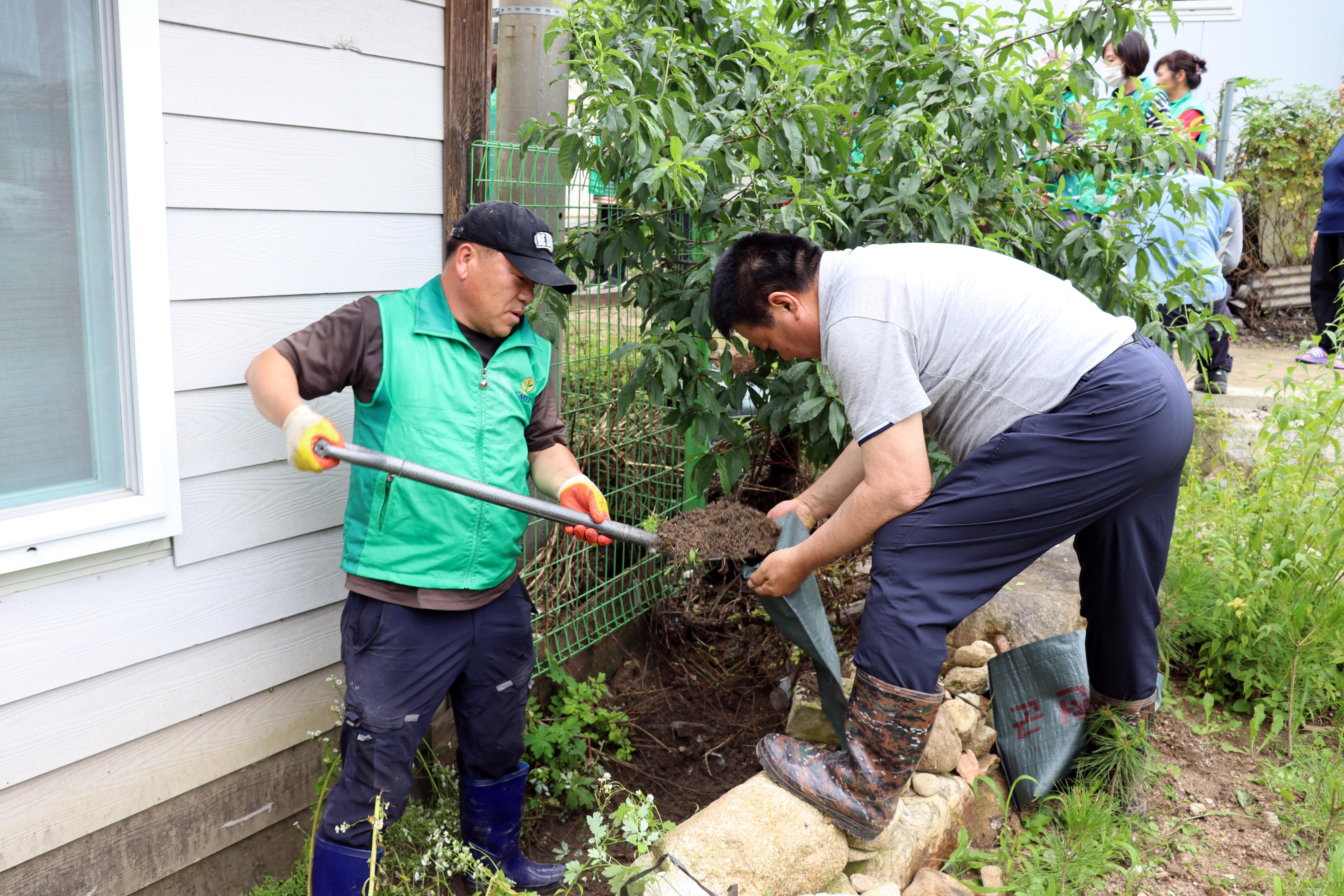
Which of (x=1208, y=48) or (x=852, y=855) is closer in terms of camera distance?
(x=852, y=855)

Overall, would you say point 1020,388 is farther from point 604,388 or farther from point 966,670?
point 604,388

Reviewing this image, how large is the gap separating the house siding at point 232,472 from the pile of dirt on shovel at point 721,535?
1009 mm

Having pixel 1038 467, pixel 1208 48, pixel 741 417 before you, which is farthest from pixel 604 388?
pixel 1208 48

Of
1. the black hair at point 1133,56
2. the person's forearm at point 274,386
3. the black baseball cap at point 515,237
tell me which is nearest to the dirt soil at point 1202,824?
the black baseball cap at point 515,237

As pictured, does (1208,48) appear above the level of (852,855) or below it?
above

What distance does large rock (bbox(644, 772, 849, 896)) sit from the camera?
2291mm

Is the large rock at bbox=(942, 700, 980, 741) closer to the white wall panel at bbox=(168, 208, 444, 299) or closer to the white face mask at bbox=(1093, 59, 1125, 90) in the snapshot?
the white wall panel at bbox=(168, 208, 444, 299)

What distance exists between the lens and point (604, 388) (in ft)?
12.1

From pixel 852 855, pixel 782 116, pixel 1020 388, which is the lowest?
pixel 852 855

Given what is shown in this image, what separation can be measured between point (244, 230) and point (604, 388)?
4.99 feet

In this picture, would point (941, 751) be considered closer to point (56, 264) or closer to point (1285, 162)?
point (56, 264)

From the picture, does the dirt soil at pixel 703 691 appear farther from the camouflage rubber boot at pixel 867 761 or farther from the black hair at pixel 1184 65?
the black hair at pixel 1184 65

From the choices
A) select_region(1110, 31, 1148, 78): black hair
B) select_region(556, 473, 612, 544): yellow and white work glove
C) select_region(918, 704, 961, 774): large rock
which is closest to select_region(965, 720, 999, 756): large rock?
select_region(918, 704, 961, 774): large rock

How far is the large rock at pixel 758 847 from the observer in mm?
2291
